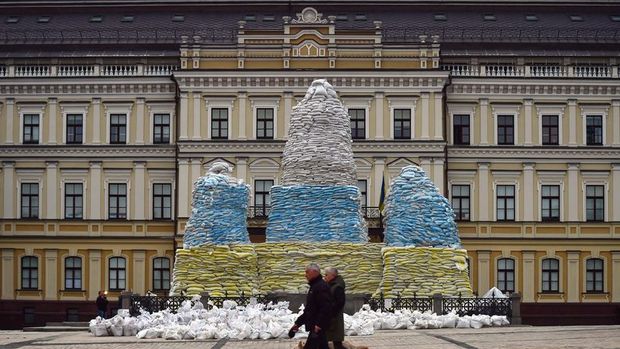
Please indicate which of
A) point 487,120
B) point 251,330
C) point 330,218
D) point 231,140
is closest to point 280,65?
point 231,140

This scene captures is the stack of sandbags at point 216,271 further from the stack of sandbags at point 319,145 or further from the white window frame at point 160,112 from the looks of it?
the white window frame at point 160,112

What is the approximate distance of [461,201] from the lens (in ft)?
222

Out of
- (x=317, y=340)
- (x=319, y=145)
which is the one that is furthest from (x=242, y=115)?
(x=317, y=340)

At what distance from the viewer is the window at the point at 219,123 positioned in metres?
66.9

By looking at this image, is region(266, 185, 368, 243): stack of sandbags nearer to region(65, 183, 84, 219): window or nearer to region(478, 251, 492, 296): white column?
region(478, 251, 492, 296): white column

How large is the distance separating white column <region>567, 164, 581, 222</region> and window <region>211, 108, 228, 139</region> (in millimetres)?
16667

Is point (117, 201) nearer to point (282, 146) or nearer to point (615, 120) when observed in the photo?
point (282, 146)

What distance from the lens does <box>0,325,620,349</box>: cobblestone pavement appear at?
27.8 m

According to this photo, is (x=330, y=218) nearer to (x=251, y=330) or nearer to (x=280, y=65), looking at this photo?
(x=251, y=330)

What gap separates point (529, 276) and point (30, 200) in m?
24.4

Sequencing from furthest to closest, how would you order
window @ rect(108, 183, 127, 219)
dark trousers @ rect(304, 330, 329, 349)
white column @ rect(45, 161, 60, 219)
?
window @ rect(108, 183, 127, 219) → white column @ rect(45, 161, 60, 219) → dark trousers @ rect(304, 330, 329, 349)

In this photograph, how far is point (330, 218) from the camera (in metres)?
39.9

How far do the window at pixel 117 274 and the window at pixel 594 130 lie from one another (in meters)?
23.3

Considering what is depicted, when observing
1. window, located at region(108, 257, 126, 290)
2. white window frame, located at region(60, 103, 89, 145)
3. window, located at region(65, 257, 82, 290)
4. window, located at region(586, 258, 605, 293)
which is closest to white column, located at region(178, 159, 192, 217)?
window, located at region(108, 257, 126, 290)
